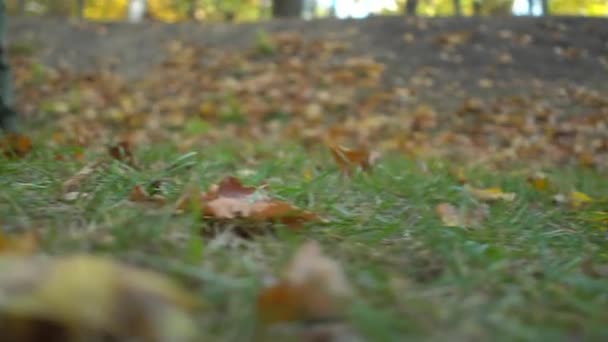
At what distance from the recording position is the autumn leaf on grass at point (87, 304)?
69 cm

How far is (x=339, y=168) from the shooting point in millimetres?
2762

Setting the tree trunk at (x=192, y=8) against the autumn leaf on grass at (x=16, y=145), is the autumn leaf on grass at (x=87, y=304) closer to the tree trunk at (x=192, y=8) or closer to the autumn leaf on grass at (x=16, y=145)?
the autumn leaf on grass at (x=16, y=145)

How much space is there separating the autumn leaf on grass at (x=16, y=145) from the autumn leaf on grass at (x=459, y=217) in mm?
1872

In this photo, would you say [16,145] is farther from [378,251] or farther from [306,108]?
[306,108]

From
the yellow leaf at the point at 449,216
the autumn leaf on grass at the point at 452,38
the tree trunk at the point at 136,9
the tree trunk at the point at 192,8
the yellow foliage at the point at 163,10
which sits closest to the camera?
the yellow leaf at the point at 449,216

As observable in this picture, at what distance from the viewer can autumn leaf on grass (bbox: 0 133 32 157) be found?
2636 mm

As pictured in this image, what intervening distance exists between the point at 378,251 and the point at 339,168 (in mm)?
1388

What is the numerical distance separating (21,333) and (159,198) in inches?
34.4

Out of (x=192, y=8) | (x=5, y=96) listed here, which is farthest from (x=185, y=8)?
(x=5, y=96)

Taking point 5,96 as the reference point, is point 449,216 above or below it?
below

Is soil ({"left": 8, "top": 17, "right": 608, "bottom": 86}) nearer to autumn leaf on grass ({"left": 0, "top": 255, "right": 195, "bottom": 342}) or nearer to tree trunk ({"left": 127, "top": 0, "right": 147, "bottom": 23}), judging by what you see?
autumn leaf on grass ({"left": 0, "top": 255, "right": 195, "bottom": 342})

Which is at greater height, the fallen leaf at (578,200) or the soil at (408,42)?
the soil at (408,42)

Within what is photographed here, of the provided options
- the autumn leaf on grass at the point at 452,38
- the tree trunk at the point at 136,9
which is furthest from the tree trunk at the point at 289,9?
the tree trunk at the point at 136,9

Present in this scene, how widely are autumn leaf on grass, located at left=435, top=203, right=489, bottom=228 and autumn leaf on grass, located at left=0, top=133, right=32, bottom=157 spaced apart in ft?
6.14
